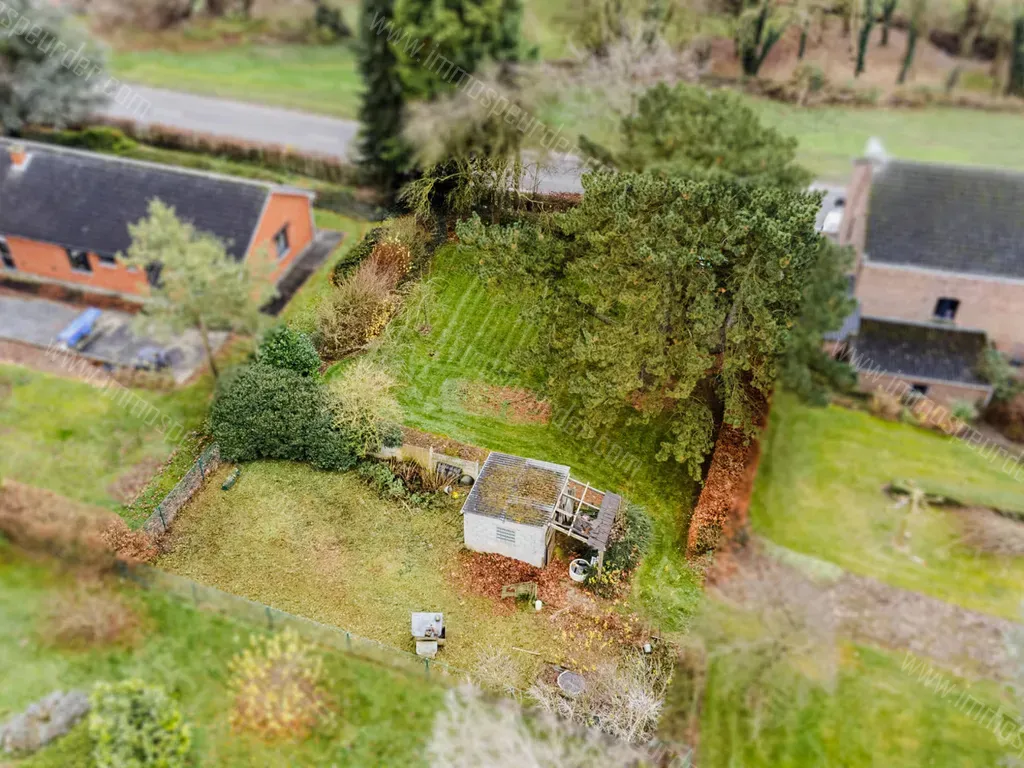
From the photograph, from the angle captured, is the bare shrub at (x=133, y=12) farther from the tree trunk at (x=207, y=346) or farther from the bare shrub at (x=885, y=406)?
the bare shrub at (x=885, y=406)

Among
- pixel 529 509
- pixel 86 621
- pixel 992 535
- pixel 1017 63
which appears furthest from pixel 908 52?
pixel 86 621

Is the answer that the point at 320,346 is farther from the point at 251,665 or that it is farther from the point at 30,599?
the point at 30,599

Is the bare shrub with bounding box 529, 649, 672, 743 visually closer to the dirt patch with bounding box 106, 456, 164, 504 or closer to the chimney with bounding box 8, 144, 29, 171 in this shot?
the dirt patch with bounding box 106, 456, 164, 504

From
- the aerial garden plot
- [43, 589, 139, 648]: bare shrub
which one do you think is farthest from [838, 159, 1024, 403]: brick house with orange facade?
[43, 589, 139, 648]: bare shrub

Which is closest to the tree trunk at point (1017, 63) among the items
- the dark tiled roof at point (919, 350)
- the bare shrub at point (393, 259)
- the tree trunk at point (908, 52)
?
the tree trunk at point (908, 52)

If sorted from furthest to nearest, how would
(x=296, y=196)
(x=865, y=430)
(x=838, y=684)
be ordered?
(x=296, y=196), (x=865, y=430), (x=838, y=684)

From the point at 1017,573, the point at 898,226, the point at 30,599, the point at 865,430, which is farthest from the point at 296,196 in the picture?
the point at 1017,573
